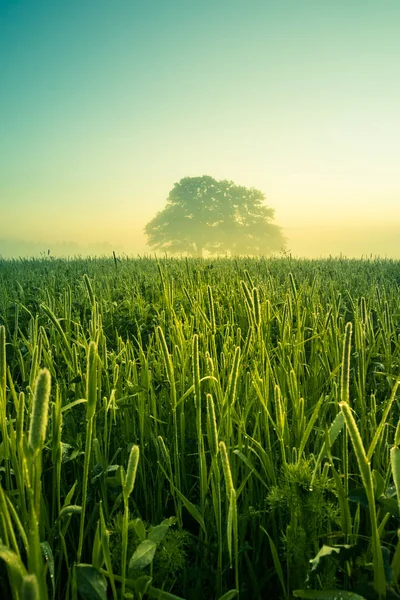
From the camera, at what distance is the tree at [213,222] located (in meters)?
57.1

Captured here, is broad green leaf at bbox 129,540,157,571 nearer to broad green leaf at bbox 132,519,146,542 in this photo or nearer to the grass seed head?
broad green leaf at bbox 132,519,146,542

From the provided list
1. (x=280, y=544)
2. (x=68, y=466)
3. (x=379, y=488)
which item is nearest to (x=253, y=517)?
(x=280, y=544)

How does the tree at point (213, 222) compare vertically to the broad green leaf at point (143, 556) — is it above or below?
above

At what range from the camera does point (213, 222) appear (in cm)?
5916

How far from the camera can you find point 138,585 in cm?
89

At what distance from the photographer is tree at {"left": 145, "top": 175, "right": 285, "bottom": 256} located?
187ft

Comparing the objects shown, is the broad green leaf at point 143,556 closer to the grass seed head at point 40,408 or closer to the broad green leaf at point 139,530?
the broad green leaf at point 139,530

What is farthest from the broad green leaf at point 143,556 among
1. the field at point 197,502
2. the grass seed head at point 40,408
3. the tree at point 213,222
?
the tree at point 213,222

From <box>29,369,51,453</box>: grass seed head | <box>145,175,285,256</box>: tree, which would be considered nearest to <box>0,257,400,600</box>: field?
<box>29,369,51,453</box>: grass seed head

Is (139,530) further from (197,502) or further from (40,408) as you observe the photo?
(197,502)

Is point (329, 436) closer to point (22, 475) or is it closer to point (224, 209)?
point (22, 475)

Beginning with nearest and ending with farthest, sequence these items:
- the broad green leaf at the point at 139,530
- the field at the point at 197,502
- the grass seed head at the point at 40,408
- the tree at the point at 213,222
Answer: the grass seed head at the point at 40,408 → the field at the point at 197,502 → the broad green leaf at the point at 139,530 → the tree at the point at 213,222

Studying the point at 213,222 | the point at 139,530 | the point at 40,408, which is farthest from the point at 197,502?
the point at 213,222

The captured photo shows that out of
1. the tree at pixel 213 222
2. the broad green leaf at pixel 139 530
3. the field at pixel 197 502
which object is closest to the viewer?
the field at pixel 197 502
